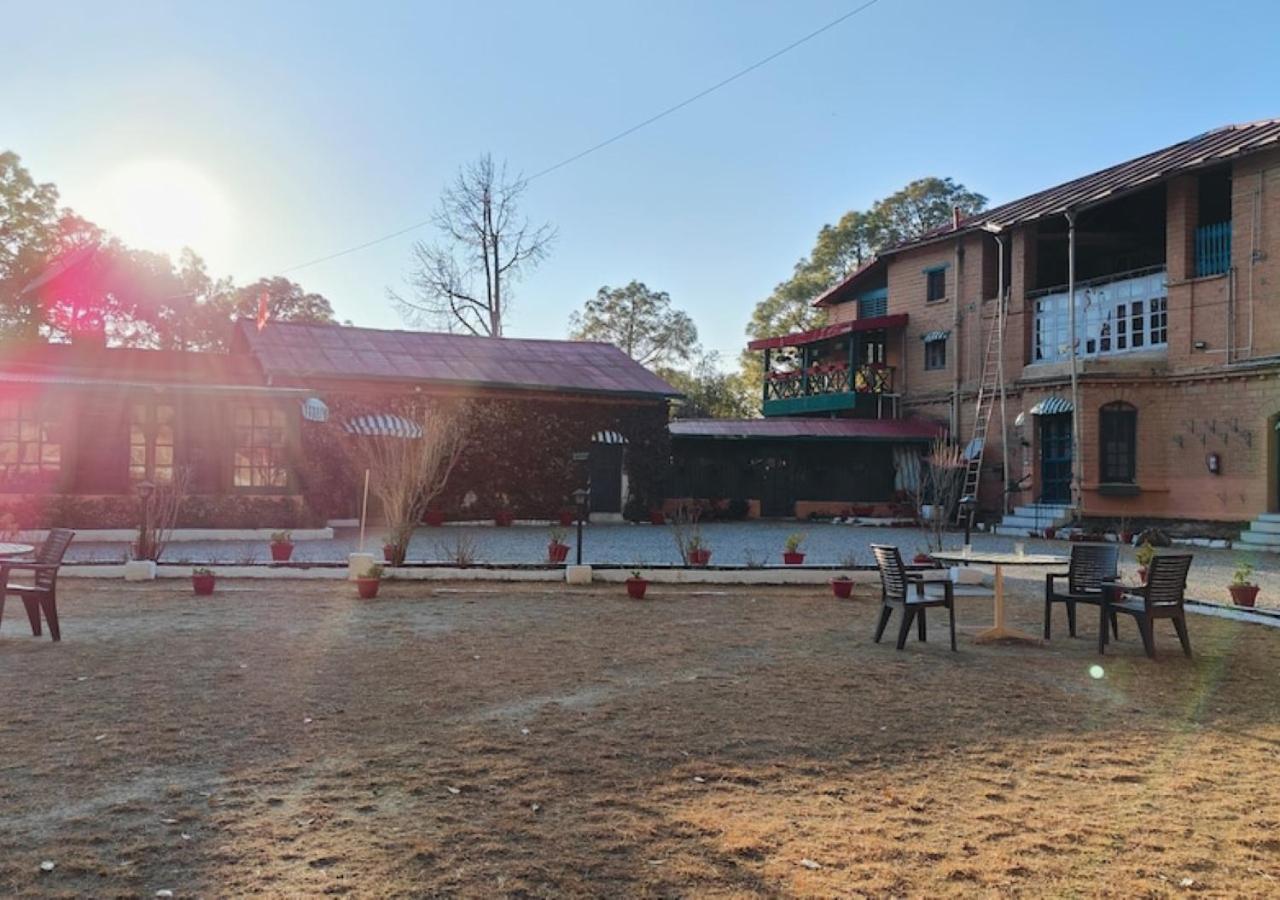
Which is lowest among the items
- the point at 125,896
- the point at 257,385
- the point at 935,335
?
the point at 125,896

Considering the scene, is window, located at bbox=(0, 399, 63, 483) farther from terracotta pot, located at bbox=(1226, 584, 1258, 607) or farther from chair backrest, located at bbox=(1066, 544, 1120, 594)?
terracotta pot, located at bbox=(1226, 584, 1258, 607)

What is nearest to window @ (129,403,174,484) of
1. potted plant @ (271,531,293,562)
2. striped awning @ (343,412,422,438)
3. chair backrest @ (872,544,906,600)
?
striped awning @ (343,412,422,438)

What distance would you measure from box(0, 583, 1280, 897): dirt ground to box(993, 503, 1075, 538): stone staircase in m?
13.4

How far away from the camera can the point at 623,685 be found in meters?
6.36

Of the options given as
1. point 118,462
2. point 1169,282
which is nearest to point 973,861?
point 118,462

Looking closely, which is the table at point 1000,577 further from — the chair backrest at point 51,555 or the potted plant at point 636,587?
the chair backrest at point 51,555

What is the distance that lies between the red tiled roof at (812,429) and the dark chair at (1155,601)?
16870 millimetres

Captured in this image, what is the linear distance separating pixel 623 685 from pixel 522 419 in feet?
54.2

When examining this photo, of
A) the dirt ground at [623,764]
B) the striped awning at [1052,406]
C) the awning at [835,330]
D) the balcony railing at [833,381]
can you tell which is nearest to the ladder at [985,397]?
the striped awning at [1052,406]

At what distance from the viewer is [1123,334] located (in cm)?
2208

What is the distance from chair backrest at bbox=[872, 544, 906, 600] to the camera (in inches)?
309

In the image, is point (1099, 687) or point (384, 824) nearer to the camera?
point (384, 824)

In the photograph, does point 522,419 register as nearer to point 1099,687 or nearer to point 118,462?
point 118,462

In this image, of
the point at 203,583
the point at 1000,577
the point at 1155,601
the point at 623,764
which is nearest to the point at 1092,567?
the point at 1155,601
